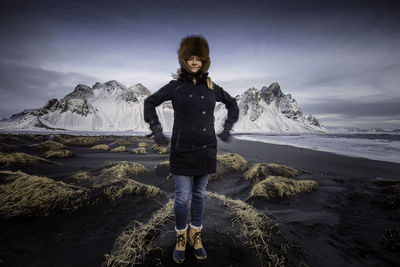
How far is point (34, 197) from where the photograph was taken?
299 centimetres

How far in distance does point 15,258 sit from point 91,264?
98 centimetres

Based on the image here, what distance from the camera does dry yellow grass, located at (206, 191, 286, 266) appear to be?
1.97 m

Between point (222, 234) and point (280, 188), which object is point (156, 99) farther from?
point (280, 188)

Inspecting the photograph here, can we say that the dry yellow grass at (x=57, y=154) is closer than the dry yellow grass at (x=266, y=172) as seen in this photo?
No

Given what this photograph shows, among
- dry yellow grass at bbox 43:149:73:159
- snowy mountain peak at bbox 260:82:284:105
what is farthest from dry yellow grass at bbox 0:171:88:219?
snowy mountain peak at bbox 260:82:284:105

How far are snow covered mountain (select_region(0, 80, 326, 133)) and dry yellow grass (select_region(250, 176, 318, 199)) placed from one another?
4068 centimetres

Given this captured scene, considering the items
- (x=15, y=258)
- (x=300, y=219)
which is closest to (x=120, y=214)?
(x=15, y=258)

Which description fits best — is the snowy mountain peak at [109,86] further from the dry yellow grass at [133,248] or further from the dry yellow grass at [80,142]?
the dry yellow grass at [133,248]

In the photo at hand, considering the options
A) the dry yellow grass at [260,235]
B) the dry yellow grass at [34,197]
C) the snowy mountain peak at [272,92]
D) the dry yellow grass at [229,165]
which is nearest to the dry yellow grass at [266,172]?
the dry yellow grass at [229,165]

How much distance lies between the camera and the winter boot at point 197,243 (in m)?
1.93

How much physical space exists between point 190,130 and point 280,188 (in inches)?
142

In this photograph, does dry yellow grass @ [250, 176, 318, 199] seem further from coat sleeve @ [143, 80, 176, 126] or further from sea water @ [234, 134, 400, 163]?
sea water @ [234, 134, 400, 163]

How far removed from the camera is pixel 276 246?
215 cm

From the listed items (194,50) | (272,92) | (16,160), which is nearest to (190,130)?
(194,50)
